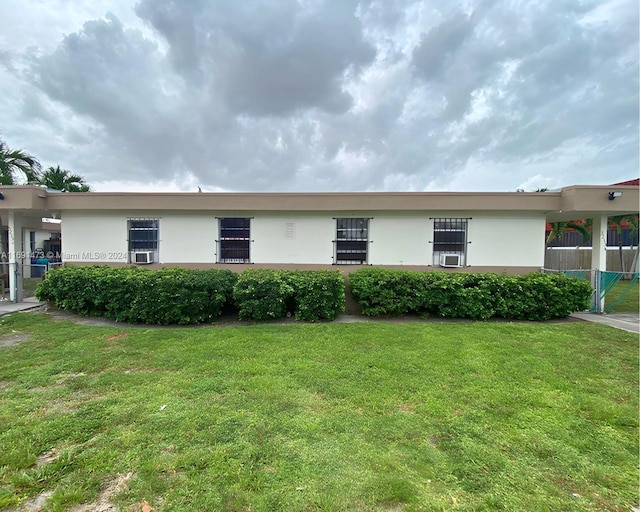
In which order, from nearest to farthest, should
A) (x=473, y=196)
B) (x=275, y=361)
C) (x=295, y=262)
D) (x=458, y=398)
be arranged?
1. (x=458, y=398)
2. (x=275, y=361)
3. (x=473, y=196)
4. (x=295, y=262)

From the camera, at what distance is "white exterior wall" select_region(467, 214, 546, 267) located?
807cm

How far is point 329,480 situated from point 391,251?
662cm

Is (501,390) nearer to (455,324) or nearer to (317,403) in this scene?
(317,403)

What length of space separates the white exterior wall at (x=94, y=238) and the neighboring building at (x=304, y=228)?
3cm

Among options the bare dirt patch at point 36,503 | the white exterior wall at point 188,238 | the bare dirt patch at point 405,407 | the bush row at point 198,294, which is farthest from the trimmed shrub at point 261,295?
the bare dirt patch at point 36,503

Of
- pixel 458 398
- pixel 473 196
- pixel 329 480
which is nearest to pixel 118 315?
pixel 329 480

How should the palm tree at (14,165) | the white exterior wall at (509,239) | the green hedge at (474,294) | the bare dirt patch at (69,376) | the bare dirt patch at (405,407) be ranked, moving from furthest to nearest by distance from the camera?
1. the palm tree at (14,165)
2. the white exterior wall at (509,239)
3. the green hedge at (474,294)
4. the bare dirt patch at (69,376)
5. the bare dirt patch at (405,407)

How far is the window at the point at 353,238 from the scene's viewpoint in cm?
825

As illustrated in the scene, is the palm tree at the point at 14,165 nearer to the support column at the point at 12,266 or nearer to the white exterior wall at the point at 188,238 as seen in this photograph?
the support column at the point at 12,266

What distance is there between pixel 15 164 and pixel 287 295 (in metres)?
13.4

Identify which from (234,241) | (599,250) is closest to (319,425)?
(234,241)

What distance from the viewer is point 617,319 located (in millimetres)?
7004

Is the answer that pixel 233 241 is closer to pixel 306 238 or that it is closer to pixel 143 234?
pixel 306 238

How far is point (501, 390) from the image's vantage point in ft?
11.2
